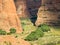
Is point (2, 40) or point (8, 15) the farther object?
point (8, 15)

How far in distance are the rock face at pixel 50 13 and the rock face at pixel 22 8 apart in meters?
23.8

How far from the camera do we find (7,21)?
5678 centimetres

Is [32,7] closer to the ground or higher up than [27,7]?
closer to the ground

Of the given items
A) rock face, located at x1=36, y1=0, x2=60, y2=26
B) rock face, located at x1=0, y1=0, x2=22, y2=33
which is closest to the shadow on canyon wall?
rock face, located at x1=36, y1=0, x2=60, y2=26

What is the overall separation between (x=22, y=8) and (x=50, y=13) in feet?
93.9

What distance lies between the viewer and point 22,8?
91.8 metres

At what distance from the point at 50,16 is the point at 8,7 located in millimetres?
13058

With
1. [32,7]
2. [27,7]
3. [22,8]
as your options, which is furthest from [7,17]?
[32,7]

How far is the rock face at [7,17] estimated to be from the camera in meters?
55.9

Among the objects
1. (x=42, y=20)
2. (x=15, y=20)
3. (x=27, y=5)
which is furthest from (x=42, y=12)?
(x=27, y=5)

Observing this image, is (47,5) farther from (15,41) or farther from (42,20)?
(15,41)

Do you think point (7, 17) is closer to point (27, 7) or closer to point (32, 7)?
point (27, 7)

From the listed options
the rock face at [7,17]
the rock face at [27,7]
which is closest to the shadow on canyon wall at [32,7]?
the rock face at [27,7]

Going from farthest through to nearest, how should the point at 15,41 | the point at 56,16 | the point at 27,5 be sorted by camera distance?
the point at 27,5, the point at 56,16, the point at 15,41
